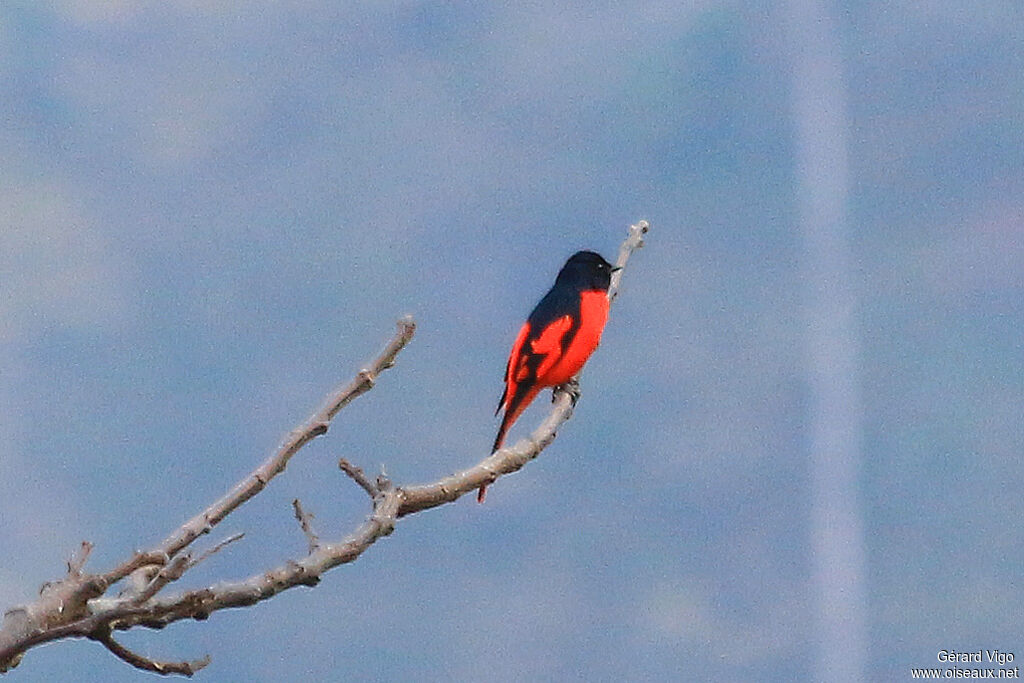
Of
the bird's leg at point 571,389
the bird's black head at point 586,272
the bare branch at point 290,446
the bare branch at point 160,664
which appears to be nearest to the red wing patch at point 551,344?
the bird's leg at point 571,389

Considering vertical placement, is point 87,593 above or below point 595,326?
below

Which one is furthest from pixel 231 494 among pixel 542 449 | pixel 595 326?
pixel 595 326

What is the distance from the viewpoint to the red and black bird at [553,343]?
7105mm

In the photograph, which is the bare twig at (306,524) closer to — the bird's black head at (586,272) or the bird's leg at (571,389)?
the bird's leg at (571,389)

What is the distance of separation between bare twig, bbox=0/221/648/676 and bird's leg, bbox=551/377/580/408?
116 inches

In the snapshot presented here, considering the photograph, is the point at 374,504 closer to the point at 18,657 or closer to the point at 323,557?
the point at 323,557

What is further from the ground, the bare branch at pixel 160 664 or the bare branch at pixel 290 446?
the bare branch at pixel 290 446

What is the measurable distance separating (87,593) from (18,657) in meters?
0.30

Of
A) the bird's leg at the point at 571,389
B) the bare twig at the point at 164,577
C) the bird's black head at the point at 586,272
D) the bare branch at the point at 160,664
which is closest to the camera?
the bare twig at the point at 164,577

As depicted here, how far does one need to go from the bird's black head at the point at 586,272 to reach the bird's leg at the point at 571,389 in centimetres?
89

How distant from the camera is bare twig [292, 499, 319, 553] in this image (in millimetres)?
3455

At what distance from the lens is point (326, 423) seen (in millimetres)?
3672

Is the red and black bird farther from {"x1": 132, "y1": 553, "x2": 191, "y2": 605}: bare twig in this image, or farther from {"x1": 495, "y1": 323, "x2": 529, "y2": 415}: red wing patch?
{"x1": 132, "y1": 553, "x2": 191, "y2": 605}: bare twig

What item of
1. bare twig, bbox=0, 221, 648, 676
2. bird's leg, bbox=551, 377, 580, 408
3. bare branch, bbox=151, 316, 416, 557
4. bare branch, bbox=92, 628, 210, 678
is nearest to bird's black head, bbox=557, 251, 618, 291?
bird's leg, bbox=551, 377, 580, 408
